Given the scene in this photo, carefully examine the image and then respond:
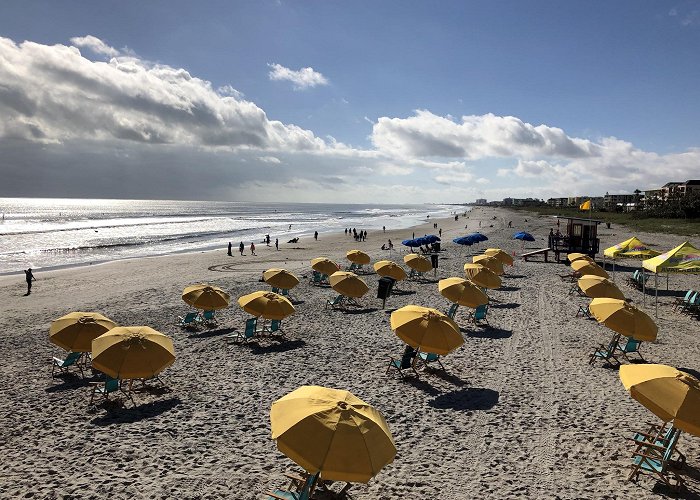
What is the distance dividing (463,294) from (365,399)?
20.3ft

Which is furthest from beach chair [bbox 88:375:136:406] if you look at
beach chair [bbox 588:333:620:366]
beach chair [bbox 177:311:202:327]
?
beach chair [bbox 588:333:620:366]

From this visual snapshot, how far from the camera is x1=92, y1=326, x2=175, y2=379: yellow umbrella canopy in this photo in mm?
8617

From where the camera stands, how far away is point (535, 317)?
16.3 m

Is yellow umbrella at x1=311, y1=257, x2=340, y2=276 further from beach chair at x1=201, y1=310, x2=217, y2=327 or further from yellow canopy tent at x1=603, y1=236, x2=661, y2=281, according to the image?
yellow canopy tent at x1=603, y1=236, x2=661, y2=281

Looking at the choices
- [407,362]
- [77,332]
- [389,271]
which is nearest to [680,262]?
[389,271]

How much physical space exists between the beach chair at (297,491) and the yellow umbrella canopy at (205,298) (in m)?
9.00

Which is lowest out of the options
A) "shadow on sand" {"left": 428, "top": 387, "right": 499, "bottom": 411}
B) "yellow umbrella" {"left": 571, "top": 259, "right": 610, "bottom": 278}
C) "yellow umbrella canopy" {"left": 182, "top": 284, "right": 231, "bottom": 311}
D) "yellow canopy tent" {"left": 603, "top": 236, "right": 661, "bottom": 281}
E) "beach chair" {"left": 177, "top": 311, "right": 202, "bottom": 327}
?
"shadow on sand" {"left": 428, "top": 387, "right": 499, "bottom": 411}

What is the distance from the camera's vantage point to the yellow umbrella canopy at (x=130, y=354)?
8.62 metres

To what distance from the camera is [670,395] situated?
251 inches

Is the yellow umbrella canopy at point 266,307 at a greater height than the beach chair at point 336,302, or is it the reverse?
the yellow umbrella canopy at point 266,307

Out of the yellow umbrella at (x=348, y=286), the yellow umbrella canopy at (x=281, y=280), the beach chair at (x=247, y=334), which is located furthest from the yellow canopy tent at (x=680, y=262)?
the beach chair at (x=247, y=334)

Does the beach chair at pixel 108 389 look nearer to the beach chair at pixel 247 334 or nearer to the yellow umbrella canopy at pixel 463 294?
the beach chair at pixel 247 334

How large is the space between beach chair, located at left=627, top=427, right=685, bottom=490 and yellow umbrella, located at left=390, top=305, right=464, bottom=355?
12.9 ft

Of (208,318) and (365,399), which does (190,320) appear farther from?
(365,399)
